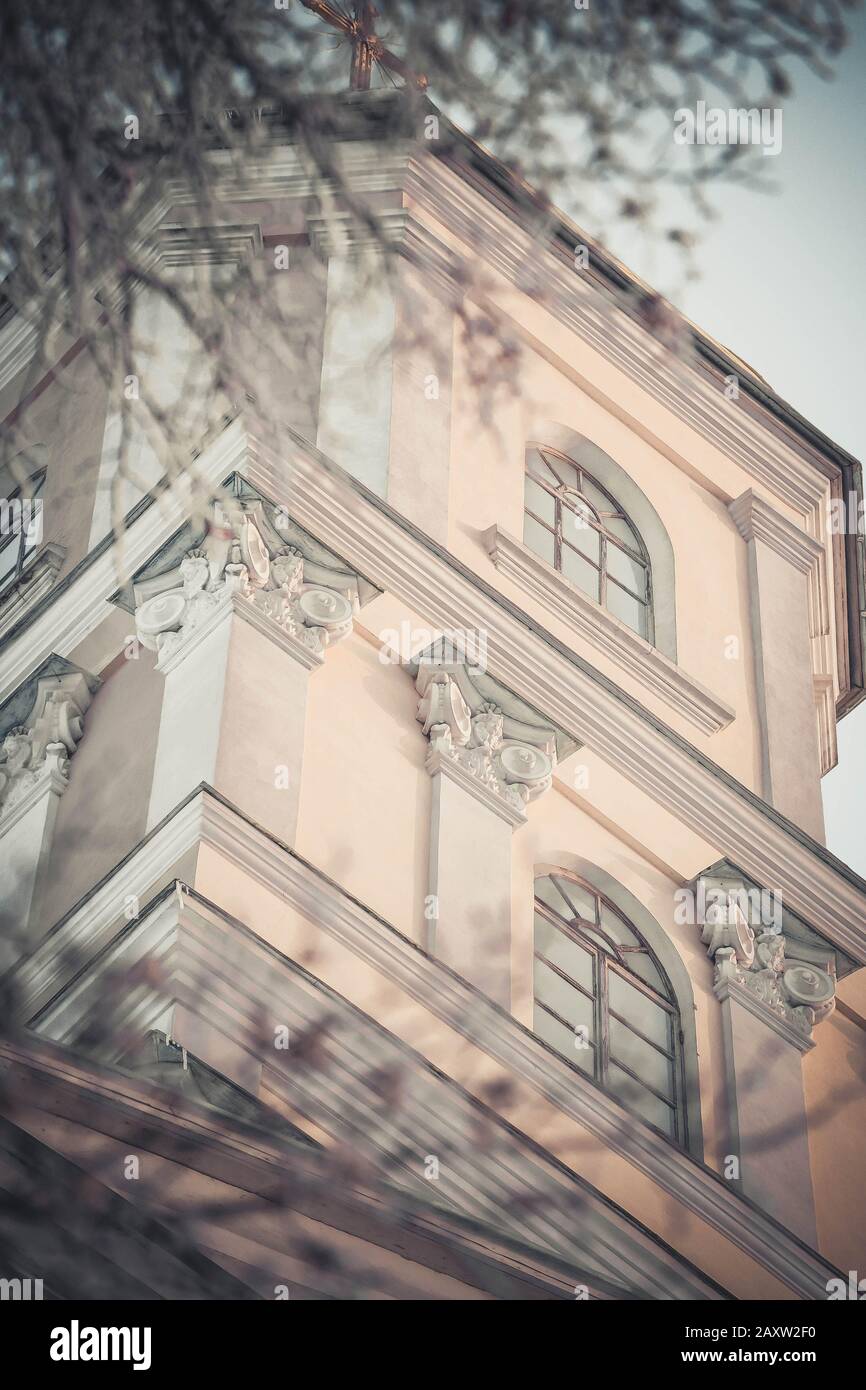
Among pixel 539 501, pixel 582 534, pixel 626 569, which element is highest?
pixel 539 501

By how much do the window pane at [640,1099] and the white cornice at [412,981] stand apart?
2.41 feet

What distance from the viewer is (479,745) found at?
644 inches

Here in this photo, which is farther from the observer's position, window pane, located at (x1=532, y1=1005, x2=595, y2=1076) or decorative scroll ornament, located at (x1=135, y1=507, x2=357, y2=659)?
decorative scroll ornament, located at (x1=135, y1=507, x2=357, y2=659)

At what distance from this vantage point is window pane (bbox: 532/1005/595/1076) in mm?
15570

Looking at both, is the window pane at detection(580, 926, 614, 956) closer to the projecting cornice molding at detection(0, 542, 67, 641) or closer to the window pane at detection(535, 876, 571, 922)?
the window pane at detection(535, 876, 571, 922)

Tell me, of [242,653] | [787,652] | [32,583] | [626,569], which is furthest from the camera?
[787,652]

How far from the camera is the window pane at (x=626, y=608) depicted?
748 inches

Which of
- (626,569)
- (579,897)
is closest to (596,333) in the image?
(626,569)

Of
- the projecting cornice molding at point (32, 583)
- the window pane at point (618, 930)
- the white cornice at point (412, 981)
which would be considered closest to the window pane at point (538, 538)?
the window pane at point (618, 930)

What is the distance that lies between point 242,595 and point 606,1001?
3.18 meters

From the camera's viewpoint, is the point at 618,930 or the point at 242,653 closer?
the point at 242,653

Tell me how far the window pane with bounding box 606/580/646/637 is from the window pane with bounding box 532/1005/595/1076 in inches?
159

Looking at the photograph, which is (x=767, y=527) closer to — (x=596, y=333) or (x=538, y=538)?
(x=596, y=333)

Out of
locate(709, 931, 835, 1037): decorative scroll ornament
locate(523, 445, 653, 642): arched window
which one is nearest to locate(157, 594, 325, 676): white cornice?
locate(709, 931, 835, 1037): decorative scroll ornament
